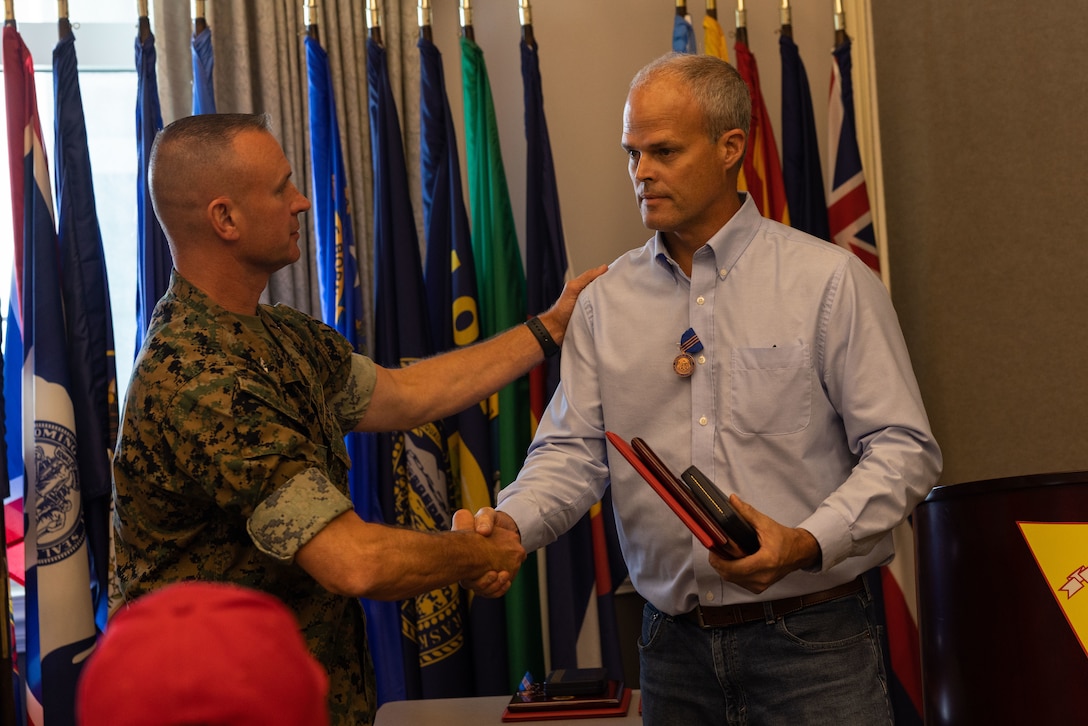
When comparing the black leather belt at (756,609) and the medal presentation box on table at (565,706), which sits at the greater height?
the black leather belt at (756,609)

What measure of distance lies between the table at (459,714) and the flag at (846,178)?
144 centimetres

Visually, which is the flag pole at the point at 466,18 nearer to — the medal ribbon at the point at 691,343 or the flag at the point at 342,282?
the flag at the point at 342,282

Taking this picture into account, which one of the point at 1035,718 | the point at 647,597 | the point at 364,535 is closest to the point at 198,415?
the point at 364,535

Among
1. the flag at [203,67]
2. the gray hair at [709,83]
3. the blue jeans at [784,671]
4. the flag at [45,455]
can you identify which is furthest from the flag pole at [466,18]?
the blue jeans at [784,671]

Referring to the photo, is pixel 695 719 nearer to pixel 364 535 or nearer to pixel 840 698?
pixel 840 698

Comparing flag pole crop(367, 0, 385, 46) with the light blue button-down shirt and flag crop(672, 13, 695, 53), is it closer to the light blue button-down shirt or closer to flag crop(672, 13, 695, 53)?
flag crop(672, 13, 695, 53)

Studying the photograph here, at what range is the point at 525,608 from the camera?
316 cm

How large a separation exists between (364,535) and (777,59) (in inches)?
97.0

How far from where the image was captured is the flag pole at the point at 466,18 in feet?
10.5

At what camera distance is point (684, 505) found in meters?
1.61

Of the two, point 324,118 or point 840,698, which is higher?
point 324,118

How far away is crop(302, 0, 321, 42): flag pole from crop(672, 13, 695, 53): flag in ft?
Result: 3.39

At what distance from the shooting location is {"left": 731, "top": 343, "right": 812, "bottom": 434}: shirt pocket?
1819 mm

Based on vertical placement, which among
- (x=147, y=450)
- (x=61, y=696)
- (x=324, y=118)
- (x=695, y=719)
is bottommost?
(x=61, y=696)
